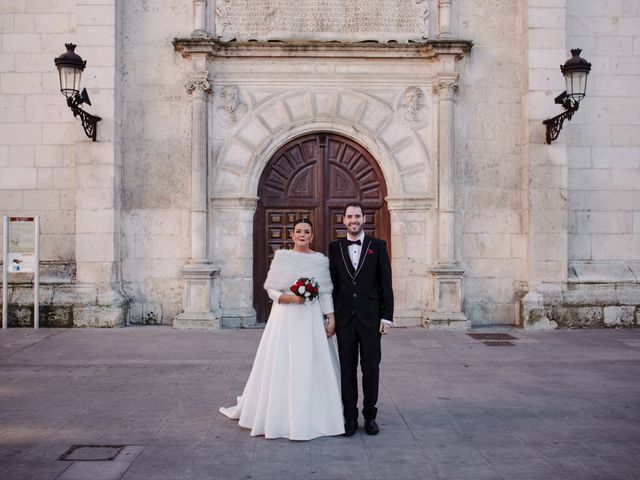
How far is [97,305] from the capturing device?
35.1 feet

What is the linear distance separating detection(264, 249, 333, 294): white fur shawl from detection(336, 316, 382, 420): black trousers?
40 cm

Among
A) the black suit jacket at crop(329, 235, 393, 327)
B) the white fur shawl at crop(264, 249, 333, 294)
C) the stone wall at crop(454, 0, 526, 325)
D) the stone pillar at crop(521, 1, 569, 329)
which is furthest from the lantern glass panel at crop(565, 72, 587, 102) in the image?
the white fur shawl at crop(264, 249, 333, 294)

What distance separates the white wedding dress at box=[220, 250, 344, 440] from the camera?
5164 millimetres

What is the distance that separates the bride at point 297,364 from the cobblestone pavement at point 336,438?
0.16 m

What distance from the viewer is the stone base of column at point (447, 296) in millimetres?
10945

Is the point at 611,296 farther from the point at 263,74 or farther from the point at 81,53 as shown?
the point at 81,53

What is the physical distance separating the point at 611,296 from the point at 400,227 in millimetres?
3748

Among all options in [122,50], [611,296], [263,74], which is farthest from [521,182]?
[122,50]

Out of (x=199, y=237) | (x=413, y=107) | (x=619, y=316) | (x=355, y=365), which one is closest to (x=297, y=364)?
(x=355, y=365)

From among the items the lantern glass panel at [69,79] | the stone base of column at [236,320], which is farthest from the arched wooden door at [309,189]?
the lantern glass panel at [69,79]

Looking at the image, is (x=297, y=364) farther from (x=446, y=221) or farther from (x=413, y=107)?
(x=413, y=107)

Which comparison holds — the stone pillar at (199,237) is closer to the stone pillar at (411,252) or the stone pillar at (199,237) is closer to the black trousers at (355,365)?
the stone pillar at (411,252)

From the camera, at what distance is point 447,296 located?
1105 cm

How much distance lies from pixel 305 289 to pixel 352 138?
21.6 feet
